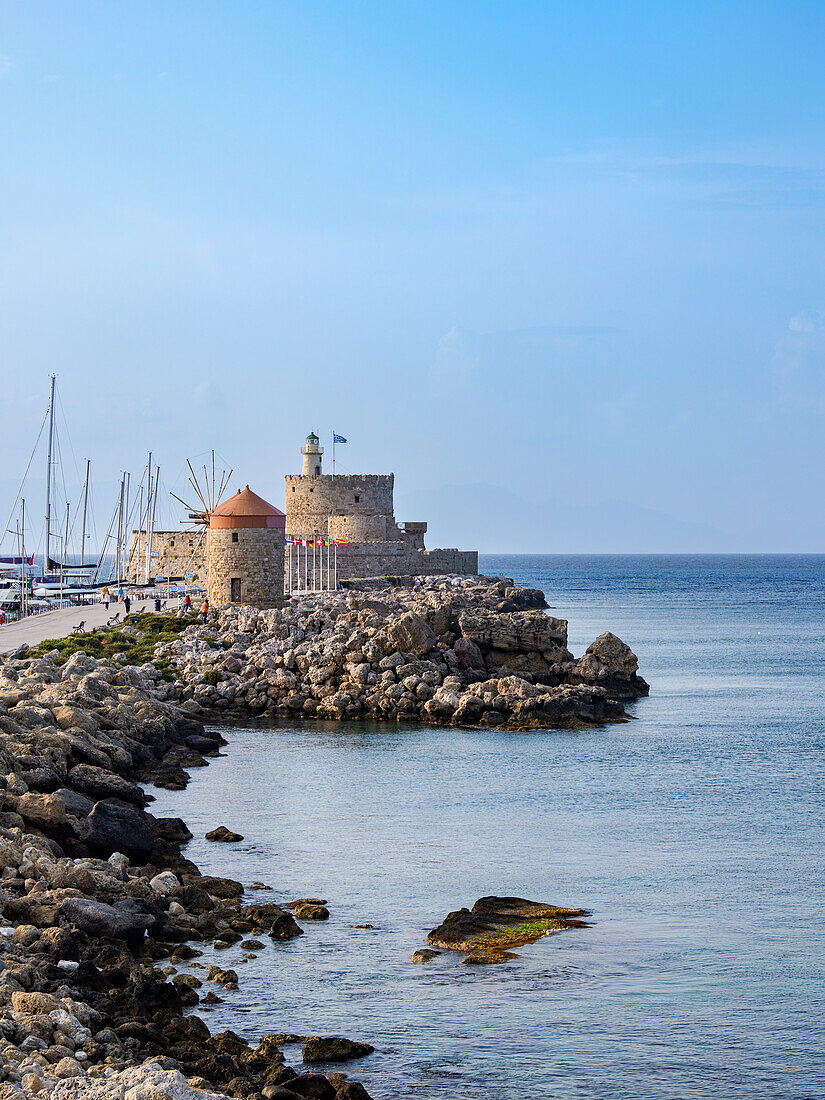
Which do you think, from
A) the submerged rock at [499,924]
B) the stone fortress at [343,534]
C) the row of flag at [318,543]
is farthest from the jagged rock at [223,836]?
the stone fortress at [343,534]

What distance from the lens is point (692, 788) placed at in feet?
68.1

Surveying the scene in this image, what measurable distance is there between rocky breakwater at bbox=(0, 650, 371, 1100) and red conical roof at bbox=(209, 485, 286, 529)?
693 inches

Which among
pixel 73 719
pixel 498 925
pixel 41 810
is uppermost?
pixel 73 719

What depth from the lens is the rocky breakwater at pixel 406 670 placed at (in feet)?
90.1

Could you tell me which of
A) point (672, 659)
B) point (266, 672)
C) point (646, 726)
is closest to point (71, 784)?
point (266, 672)

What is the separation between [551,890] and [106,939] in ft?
17.4

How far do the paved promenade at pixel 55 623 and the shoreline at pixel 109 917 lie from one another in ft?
33.5

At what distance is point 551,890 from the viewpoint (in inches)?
556

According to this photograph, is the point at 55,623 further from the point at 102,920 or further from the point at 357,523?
the point at 102,920

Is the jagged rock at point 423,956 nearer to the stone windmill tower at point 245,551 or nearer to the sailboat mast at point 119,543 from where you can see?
the stone windmill tower at point 245,551

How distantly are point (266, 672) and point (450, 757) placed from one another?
7568mm

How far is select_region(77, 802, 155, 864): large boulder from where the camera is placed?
548 inches

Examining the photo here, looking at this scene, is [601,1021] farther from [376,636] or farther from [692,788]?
[376,636]

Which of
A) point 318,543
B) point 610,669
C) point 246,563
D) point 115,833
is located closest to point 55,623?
point 246,563
